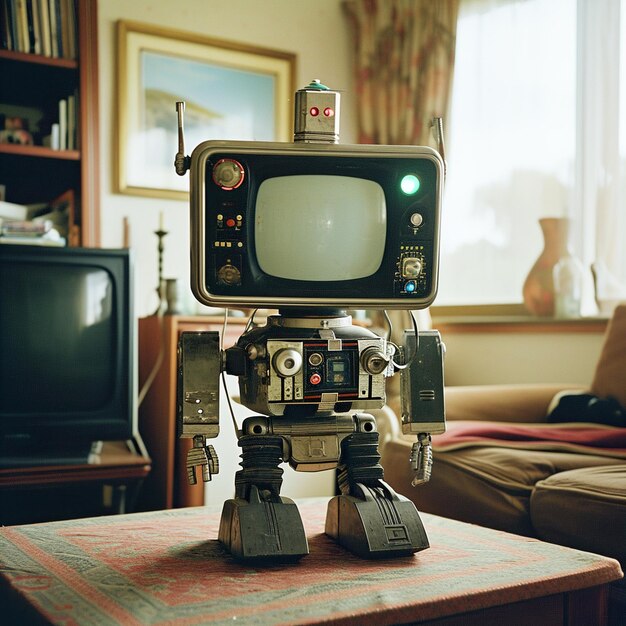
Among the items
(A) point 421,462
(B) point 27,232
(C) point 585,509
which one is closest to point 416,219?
(A) point 421,462

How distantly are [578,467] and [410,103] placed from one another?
1893mm

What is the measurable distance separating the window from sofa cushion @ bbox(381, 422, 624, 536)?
1.16 m

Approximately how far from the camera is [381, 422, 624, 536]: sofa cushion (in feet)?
5.49

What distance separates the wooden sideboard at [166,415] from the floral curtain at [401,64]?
1.21m

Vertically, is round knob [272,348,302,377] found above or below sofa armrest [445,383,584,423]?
above

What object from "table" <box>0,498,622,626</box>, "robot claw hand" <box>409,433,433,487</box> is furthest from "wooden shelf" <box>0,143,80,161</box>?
"robot claw hand" <box>409,433,433,487</box>

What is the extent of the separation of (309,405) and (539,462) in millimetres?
740

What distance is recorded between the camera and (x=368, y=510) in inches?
45.9

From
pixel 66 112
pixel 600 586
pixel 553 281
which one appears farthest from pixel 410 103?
pixel 600 586

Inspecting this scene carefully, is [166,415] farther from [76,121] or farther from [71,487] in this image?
[76,121]

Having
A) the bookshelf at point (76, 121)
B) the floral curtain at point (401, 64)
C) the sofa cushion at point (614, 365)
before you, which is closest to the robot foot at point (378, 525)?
the sofa cushion at point (614, 365)

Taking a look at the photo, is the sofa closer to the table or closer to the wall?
the table

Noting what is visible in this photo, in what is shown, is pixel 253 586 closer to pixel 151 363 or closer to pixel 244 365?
pixel 244 365

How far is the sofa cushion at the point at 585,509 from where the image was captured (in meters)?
1.44
